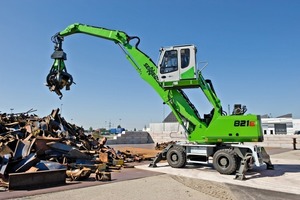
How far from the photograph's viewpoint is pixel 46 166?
898 cm

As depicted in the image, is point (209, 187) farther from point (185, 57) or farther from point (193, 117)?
point (185, 57)

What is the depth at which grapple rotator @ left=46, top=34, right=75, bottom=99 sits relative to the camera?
44.2ft

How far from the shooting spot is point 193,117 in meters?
12.1

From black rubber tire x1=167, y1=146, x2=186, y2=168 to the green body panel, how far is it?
2.49 feet

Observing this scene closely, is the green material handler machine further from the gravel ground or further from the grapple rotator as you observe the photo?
the gravel ground

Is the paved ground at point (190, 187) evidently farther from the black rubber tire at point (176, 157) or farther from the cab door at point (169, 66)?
the cab door at point (169, 66)

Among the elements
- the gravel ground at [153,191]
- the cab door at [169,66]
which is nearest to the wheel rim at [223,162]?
the gravel ground at [153,191]

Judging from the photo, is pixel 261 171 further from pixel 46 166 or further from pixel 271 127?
pixel 271 127

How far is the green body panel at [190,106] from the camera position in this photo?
11000 millimetres

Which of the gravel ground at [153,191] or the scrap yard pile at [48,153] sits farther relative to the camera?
the scrap yard pile at [48,153]

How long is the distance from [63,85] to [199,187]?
28.3 ft

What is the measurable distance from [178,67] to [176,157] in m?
4.09

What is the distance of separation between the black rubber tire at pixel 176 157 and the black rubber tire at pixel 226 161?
1663mm

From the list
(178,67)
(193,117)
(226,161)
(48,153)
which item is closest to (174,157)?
(193,117)
